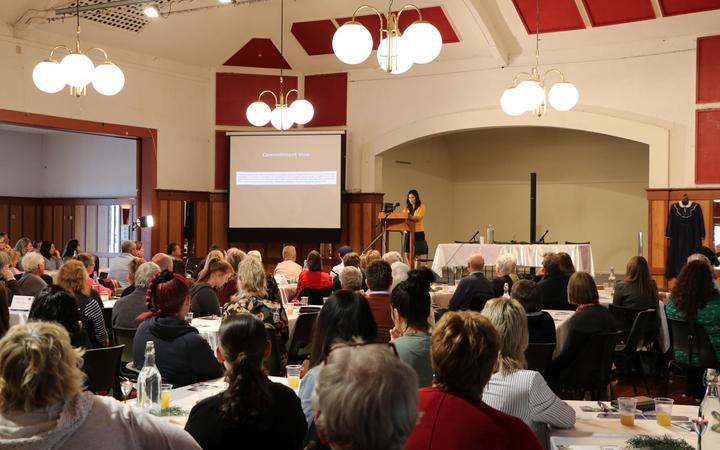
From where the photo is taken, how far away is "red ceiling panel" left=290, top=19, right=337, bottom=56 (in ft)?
45.3

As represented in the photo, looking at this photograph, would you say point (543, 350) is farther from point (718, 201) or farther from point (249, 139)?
point (249, 139)

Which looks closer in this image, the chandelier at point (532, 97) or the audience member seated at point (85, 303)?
the audience member seated at point (85, 303)

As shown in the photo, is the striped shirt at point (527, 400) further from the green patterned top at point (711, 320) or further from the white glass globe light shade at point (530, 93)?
the white glass globe light shade at point (530, 93)

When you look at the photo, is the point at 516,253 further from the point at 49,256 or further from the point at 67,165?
the point at 67,165

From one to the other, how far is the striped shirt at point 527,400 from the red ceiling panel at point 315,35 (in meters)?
11.3

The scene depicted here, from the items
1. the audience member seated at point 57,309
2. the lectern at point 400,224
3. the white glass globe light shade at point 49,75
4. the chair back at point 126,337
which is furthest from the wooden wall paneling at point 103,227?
the audience member seated at point 57,309

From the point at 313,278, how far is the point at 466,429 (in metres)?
5.77

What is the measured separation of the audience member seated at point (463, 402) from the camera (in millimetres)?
2314

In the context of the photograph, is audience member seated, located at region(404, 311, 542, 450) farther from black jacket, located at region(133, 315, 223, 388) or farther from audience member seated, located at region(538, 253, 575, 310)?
audience member seated, located at region(538, 253, 575, 310)

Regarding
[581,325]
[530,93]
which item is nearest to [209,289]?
[581,325]

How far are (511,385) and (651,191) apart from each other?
9.95 metres

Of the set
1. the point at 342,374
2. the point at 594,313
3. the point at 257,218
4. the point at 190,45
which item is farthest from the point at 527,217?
the point at 342,374

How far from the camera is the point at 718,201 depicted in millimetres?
11703

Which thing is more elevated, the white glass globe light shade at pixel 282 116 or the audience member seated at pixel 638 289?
the white glass globe light shade at pixel 282 116
